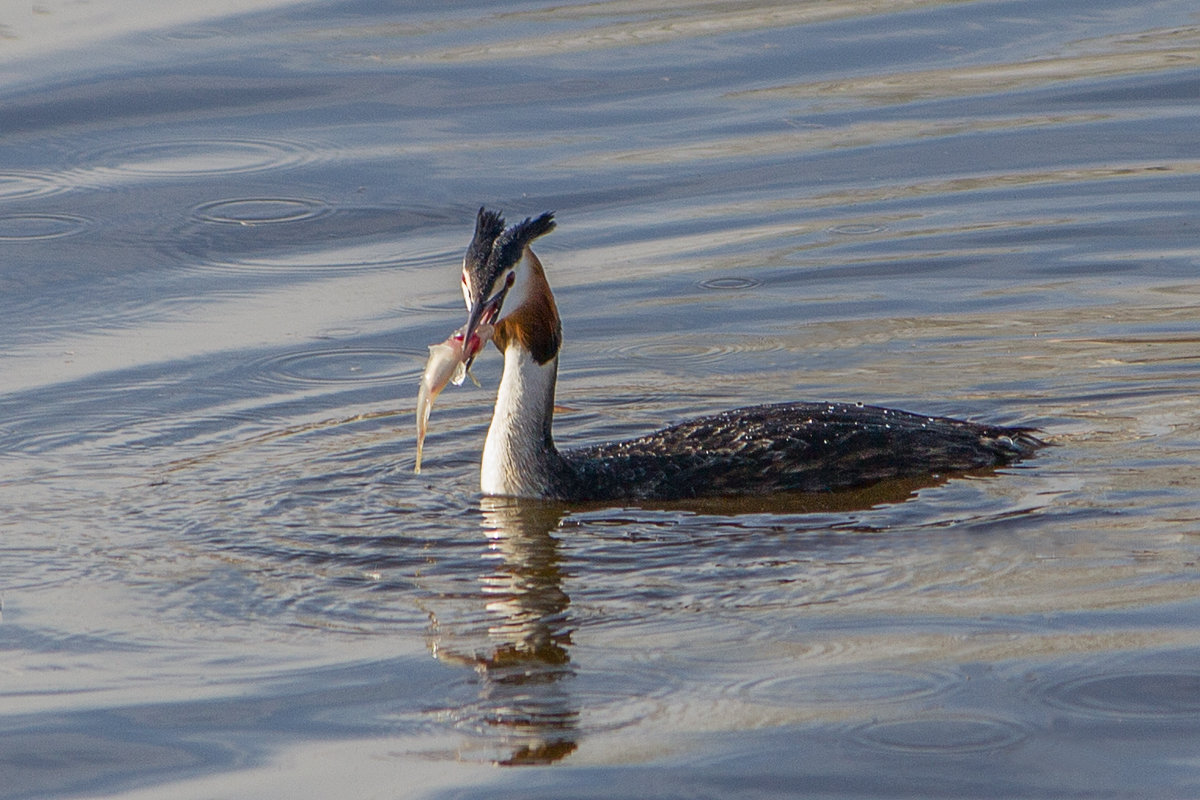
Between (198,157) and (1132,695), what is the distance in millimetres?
9275

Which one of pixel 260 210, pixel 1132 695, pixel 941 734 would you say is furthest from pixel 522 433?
pixel 260 210

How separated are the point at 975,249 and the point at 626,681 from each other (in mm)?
6150

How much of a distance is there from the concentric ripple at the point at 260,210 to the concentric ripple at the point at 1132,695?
24.9 ft

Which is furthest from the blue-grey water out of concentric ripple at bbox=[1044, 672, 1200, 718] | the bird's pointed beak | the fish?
the bird's pointed beak

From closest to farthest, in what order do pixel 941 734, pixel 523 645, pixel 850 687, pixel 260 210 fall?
1. pixel 941 734
2. pixel 850 687
3. pixel 523 645
4. pixel 260 210

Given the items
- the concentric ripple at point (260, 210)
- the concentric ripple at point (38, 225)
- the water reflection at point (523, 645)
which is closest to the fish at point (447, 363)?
the water reflection at point (523, 645)

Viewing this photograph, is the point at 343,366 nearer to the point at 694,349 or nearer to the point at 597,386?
the point at 597,386

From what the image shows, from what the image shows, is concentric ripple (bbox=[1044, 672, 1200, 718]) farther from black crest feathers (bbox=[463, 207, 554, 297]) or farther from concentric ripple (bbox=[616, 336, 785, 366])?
concentric ripple (bbox=[616, 336, 785, 366])

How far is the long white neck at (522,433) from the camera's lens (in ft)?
26.8

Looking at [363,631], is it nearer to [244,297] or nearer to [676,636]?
[676,636]

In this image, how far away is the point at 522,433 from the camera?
8195 millimetres

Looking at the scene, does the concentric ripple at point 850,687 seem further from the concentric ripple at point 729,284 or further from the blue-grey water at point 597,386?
the concentric ripple at point 729,284

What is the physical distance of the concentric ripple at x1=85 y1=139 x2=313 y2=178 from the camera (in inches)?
525

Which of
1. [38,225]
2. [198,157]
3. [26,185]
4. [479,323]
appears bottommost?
[479,323]
